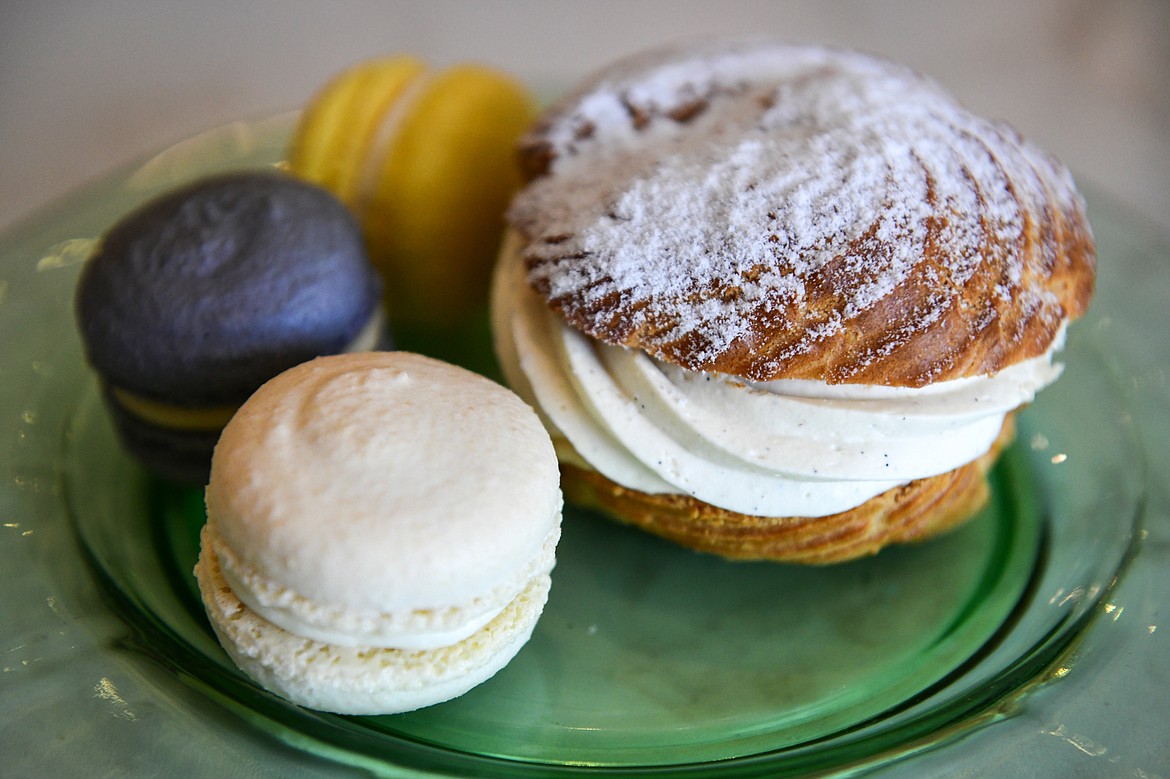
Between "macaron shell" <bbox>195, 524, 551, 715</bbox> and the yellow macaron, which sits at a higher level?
the yellow macaron

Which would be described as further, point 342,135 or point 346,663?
point 342,135

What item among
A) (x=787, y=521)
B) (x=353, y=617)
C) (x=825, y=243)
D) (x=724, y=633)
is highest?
(x=825, y=243)

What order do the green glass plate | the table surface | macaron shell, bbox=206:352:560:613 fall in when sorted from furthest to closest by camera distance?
the table surface → the green glass plate → macaron shell, bbox=206:352:560:613

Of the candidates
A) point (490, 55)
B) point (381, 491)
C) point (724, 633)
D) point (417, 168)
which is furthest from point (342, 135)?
point (490, 55)

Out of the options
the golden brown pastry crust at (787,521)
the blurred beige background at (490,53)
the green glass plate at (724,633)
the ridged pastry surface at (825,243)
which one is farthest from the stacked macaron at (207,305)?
the blurred beige background at (490,53)

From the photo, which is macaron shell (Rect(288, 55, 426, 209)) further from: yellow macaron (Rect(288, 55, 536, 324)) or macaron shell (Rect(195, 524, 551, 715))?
macaron shell (Rect(195, 524, 551, 715))

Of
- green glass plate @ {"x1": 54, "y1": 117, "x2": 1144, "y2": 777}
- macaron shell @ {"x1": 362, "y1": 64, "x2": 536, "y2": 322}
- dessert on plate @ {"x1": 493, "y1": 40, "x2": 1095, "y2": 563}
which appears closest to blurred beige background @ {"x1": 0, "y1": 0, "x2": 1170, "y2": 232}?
macaron shell @ {"x1": 362, "y1": 64, "x2": 536, "y2": 322}

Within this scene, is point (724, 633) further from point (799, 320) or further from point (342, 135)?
point (342, 135)
